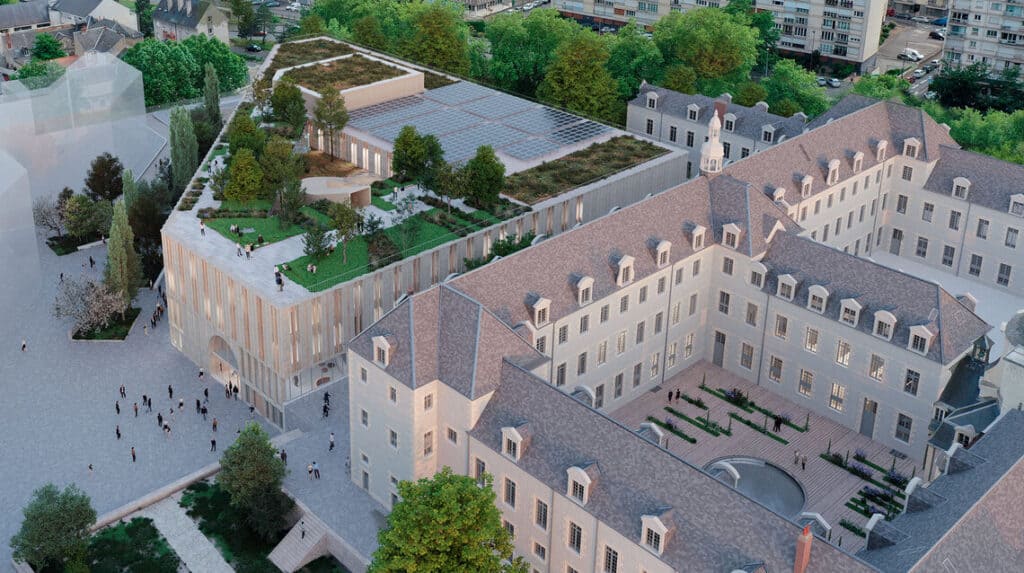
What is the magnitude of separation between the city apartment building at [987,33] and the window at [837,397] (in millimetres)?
101542

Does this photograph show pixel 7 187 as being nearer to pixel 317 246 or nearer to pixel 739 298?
pixel 317 246

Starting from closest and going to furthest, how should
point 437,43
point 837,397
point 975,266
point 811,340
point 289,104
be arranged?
point 837,397 → point 811,340 → point 975,266 → point 289,104 → point 437,43

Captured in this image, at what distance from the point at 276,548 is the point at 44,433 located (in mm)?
26737

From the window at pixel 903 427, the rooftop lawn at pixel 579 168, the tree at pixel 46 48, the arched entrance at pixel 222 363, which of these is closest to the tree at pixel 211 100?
the rooftop lawn at pixel 579 168

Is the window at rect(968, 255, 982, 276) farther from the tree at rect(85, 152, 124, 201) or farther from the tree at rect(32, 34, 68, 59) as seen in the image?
the tree at rect(32, 34, 68, 59)

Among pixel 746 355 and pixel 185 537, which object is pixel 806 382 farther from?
pixel 185 537

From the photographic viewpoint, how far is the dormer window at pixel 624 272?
87312 millimetres

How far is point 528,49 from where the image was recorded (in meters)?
161

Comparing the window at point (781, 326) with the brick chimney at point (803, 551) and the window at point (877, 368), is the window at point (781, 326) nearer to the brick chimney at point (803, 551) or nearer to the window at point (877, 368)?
the window at point (877, 368)

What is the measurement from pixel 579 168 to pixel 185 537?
54.1m

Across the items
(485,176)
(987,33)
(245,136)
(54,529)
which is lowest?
(54,529)

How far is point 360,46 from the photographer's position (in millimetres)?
154125

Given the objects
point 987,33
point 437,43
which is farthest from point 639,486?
point 987,33

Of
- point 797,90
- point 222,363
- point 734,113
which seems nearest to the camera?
point 222,363
